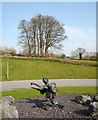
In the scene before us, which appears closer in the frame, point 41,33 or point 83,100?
point 83,100

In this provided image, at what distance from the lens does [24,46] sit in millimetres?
34906

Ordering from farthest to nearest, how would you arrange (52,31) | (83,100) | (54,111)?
(52,31)
(83,100)
(54,111)

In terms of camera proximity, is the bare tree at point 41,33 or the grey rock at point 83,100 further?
the bare tree at point 41,33

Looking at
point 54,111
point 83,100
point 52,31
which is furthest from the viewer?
point 52,31

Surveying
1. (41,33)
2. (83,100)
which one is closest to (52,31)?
(41,33)

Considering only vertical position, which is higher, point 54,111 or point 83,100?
point 83,100

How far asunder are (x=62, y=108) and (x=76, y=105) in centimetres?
85

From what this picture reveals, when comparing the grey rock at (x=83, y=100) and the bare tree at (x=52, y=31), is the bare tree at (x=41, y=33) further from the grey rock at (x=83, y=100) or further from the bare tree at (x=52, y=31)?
the grey rock at (x=83, y=100)

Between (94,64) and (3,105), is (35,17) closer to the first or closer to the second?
(94,64)

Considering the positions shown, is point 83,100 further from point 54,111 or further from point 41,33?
point 41,33

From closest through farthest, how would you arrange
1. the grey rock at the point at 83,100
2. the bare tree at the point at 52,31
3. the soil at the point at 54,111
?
the soil at the point at 54,111 < the grey rock at the point at 83,100 < the bare tree at the point at 52,31

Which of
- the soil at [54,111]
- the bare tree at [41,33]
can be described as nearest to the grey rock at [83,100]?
the soil at [54,111]

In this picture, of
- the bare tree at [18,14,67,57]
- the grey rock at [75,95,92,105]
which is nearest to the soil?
the grey rock at [75,95,92,105]

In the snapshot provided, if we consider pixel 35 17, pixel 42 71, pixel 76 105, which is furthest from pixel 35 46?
pixel 76 105
